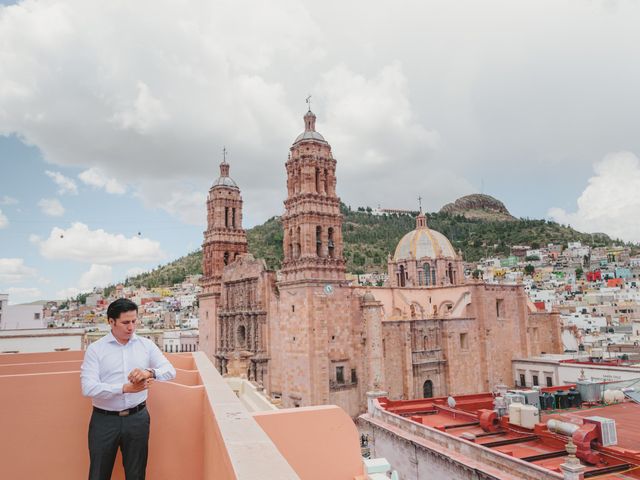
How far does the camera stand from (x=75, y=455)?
416 cm

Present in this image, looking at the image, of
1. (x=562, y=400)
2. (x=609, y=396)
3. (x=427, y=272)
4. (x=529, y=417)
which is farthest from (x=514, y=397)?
(x=427, y=272)

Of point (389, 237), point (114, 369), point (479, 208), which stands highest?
point (479, 208)

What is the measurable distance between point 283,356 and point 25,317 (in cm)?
2160

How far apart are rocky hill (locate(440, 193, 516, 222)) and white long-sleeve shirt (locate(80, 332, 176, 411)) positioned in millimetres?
174827

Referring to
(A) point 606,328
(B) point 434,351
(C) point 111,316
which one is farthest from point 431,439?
(A) point 606,328

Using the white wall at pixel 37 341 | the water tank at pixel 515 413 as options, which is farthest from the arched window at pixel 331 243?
the water tank at pixel 515 413

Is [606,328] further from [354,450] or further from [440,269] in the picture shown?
[354,450]

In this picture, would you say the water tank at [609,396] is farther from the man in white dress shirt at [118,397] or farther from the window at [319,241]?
the man in white dress shirt at [118,397]

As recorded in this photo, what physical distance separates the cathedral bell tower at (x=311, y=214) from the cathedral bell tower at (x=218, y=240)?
9.56 m

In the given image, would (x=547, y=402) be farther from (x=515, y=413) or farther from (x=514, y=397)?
(x=515, y=413)

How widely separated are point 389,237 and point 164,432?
120903mm

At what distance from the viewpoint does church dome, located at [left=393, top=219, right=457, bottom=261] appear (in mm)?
39969

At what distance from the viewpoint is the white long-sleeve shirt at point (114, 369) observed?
12.0 ft

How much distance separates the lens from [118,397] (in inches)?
147
